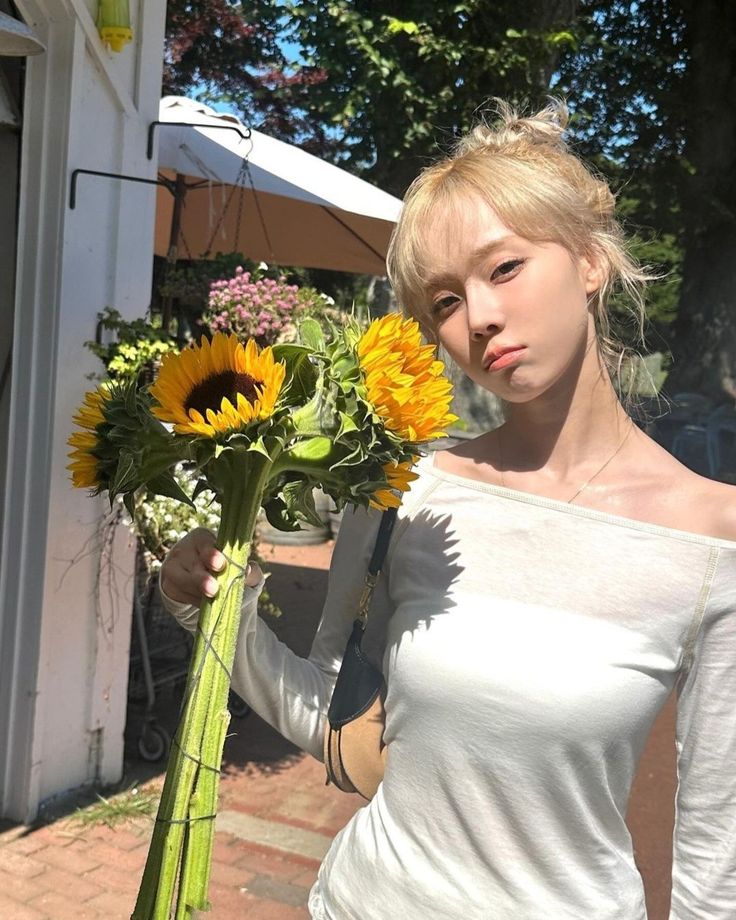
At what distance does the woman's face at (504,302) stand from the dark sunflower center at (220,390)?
37 centimetres

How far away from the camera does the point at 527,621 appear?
4.40ft

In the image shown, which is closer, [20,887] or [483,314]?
[483,314]

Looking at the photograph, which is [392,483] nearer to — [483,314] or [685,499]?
[483,314]

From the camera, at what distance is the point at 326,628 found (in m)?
1.55

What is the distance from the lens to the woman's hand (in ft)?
3.94

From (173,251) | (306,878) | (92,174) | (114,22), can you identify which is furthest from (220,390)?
(173,251)

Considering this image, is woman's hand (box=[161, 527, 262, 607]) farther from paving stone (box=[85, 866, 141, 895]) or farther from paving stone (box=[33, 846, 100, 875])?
paving stone (box=[33, 846, 100, 875])

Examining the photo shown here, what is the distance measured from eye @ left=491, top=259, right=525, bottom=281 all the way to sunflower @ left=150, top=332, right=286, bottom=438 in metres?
0.38

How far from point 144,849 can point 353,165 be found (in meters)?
9.29

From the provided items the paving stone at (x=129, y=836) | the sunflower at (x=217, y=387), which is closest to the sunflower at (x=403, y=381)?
the sunflower at (x=217, y=387)

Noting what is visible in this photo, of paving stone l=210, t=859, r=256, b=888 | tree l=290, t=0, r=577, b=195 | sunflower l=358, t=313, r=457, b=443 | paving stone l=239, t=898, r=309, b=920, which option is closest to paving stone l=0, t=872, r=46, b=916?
paving stone l=210, t=859, r=256, b=888

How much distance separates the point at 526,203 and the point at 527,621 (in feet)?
1.93

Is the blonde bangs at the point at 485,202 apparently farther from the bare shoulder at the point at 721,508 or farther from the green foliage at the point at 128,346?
the green foliage at the point at 128,346

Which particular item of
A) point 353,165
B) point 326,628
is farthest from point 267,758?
point 353,165
